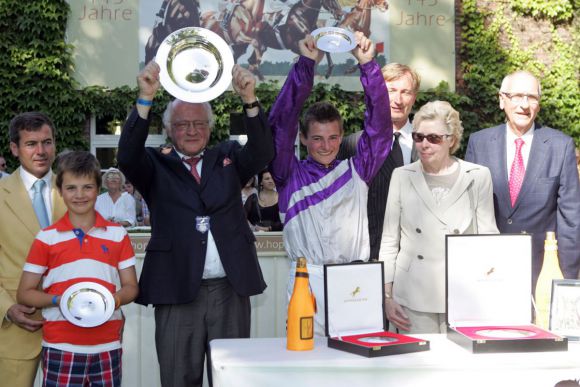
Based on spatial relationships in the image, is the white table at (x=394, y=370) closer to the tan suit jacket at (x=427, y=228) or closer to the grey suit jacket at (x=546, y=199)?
the tan suit jacket at (x=427, y=228)

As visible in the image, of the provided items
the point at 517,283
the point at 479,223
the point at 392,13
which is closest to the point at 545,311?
the point at 517,283

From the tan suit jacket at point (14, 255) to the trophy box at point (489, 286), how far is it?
1613mm

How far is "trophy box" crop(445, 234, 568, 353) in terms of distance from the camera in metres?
2.30

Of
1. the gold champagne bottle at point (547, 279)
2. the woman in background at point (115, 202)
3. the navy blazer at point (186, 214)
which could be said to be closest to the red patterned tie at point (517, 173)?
the gold champagne bottle at point (547, 279)

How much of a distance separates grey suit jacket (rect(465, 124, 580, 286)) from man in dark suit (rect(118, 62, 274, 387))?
115cm

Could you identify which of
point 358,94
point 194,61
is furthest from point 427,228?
point 358,94

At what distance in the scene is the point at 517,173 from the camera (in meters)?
3.18

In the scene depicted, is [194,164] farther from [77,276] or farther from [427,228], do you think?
[427,228]

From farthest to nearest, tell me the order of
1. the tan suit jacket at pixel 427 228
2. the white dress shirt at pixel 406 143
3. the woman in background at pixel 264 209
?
the woman in background at pixel 264 209 < the white dress shirt at pixel 406 143 < the tan suit jacket at pixel 427 228

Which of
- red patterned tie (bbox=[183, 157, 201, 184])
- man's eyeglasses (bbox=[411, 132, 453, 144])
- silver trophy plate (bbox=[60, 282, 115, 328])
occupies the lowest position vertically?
silver trophy plate (bbox=[60, 282, 115, 328])

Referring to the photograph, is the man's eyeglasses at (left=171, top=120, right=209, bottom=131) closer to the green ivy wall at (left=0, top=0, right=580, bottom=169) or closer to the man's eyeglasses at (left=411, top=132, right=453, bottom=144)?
the man's eyeglasses at (left=411, top=132, right=453, bottom=144)

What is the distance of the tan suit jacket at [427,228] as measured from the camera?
272 centimetres

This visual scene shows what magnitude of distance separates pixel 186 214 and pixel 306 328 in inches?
31.1

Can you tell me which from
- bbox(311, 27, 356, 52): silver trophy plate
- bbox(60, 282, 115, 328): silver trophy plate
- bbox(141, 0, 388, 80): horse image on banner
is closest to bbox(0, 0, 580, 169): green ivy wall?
bbox(141, 0, 388, 80): horse image on banner
